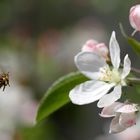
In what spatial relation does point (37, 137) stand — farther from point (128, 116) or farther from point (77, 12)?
point (77, 12)

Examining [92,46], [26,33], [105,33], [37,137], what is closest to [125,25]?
[105,33]

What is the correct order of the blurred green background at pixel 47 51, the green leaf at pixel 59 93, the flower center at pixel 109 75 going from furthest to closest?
→ the blurred green background at pixel 47 51 < the green leaf at pixel 59 93 < the flower center at pixel 109 75

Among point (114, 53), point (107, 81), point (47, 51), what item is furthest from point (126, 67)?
point (47, 51)

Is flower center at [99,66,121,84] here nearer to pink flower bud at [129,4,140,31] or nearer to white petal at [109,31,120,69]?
white petal at [109,31,120,69]

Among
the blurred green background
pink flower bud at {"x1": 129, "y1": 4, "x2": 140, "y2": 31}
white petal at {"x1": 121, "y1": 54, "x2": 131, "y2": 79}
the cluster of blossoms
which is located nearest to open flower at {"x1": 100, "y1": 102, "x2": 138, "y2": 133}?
the cluster of blossoms

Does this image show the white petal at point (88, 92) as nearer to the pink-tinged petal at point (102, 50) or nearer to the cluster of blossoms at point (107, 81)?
the cluster of blossoms at point (107, 81)

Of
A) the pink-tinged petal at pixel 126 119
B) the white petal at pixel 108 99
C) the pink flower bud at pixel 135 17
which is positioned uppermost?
the pink flower bud at pixel 135 17

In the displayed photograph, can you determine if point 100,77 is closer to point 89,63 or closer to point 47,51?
point 89,63

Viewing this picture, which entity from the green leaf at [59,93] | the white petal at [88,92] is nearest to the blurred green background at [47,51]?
the green leaf at [59,93]
